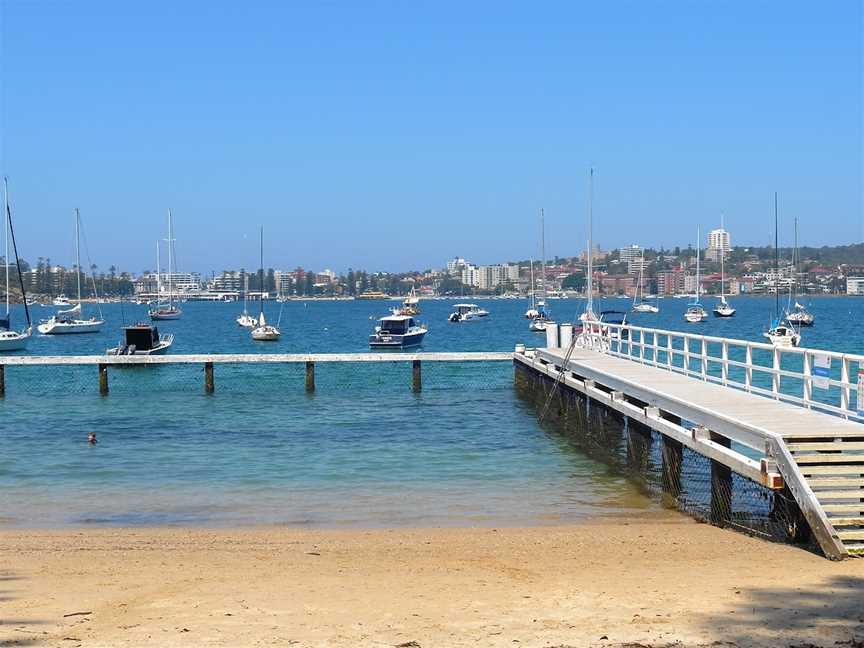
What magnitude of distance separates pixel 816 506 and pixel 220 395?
1132 inches

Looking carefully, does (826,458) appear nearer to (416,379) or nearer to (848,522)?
(848,522)

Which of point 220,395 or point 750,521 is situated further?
point 220,395

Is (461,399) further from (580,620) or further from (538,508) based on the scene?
(580,620)

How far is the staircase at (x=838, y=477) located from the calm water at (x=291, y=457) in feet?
14.5

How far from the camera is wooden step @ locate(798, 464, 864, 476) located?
12.8 m

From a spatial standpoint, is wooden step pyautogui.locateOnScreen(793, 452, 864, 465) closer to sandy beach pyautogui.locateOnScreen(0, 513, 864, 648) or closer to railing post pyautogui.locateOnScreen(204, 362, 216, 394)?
sandy beach pyautogui.locateOnScreen(0, 513, 864, 648)

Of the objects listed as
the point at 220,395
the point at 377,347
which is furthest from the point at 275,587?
the point at 377,347

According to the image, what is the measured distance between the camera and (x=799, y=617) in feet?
31.6

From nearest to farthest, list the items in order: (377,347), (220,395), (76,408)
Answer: (76,408) < (220,395) < (377,347)

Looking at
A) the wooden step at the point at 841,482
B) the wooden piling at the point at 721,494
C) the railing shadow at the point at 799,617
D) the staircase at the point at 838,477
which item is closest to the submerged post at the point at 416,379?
the wooden piling at the point at 721,494

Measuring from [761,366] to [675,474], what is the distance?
9.08 metres

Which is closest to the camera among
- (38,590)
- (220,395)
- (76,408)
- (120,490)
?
(38,590)

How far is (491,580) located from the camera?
11922mm

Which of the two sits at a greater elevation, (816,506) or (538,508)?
(816,506)
